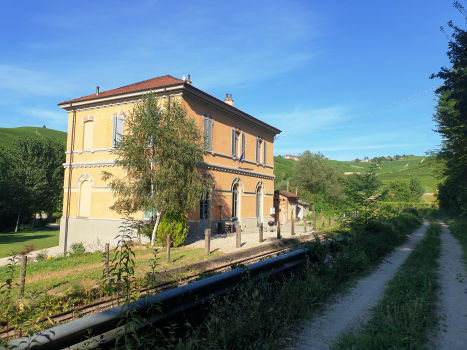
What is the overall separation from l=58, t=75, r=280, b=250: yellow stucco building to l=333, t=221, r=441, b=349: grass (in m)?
12.5

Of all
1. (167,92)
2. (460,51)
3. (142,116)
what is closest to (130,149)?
(142,116)

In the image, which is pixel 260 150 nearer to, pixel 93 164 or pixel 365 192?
pixel 93 164

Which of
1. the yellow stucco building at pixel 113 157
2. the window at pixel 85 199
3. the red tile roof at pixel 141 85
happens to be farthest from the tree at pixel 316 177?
the window at pixel 85 199

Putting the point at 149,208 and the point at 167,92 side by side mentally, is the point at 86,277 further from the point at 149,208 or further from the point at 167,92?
the point at 167,92

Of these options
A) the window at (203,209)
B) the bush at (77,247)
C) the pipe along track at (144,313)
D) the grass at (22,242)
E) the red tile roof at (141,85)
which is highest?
the red tile roof at (141,85)

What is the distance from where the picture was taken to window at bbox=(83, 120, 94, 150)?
19.7m

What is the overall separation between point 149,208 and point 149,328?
37.3ft

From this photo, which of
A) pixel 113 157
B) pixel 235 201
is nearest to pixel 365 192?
pixel 235 201

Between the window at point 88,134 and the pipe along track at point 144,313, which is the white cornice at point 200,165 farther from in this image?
the pipe along track at point 144,313

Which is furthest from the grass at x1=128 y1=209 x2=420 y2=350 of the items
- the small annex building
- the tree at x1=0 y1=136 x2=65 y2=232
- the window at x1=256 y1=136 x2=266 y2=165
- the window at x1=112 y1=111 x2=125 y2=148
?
the tree at x1=0 y1=136 x2=65 y2=232

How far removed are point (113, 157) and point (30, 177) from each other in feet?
92.3

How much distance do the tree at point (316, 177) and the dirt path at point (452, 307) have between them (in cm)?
3842

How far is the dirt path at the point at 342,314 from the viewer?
3.75m

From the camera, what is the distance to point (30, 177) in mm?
38906
